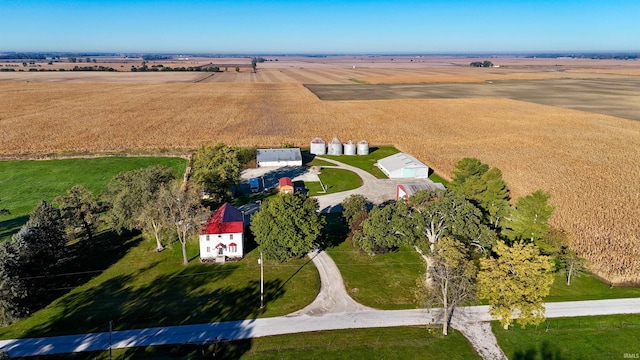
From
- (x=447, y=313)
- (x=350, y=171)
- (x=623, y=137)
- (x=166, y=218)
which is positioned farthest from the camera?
(x=623, y=137)

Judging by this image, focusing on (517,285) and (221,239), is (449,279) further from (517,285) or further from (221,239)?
(221,239)

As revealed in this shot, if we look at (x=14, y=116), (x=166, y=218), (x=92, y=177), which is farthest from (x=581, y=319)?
(x=14, y=116)

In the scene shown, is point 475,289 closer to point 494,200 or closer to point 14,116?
point 494,200

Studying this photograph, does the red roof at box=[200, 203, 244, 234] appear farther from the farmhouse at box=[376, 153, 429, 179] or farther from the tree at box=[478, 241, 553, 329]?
the farmhouse at box=[376, 153, 429, 179]

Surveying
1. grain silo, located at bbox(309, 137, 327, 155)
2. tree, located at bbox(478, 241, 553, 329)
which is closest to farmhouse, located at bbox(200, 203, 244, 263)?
tree, located at bbox(478, 241, 553, 329)

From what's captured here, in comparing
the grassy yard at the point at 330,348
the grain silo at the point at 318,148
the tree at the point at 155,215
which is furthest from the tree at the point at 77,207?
the grain silo at the point at 318,148

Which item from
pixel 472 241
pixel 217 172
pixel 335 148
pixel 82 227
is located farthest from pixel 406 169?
pixel 82 227
